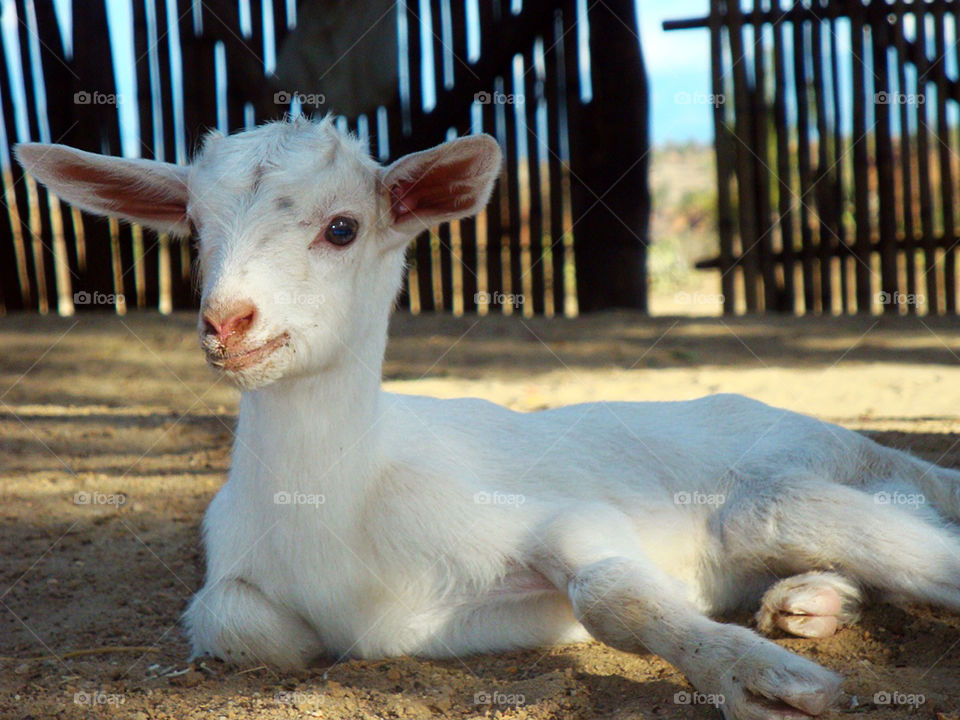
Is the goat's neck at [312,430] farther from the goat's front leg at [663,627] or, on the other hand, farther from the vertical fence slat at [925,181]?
the vertical fence slat at [925,181]

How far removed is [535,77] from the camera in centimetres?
839

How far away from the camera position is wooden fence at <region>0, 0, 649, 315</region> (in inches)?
324

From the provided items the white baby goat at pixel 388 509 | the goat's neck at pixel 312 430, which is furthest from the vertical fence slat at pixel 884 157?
the goat's neck at pixel 312 430

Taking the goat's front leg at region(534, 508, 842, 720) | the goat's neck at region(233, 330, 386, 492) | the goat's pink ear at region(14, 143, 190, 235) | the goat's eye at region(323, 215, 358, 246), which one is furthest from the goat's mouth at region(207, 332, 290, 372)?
the goat's front leg at region(534, 508, 842, 720)

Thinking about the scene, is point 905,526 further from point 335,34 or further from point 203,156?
point 335,34

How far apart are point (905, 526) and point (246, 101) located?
Result: 6.48 meters

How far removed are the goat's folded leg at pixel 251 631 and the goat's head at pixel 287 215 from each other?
0.77m

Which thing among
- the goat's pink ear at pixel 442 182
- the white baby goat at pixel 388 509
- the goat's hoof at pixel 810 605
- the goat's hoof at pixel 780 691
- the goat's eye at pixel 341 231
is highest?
the goat's pink ear at pixel 442 182

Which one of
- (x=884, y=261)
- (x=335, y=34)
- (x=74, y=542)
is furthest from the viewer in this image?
(x=884, y=261)

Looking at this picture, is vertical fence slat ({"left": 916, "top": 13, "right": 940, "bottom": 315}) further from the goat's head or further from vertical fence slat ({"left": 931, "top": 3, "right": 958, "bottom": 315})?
the goat's head

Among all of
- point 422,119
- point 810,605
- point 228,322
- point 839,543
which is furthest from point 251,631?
point 422,119

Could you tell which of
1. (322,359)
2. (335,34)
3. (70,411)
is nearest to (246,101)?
(335,34)

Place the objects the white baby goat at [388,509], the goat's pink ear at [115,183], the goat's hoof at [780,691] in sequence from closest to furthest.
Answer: the goat's hoof at [780,691], the white baby goat at [388,509], the goat's pink ear at [115,183]

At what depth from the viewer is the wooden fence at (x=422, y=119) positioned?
8.24 m
